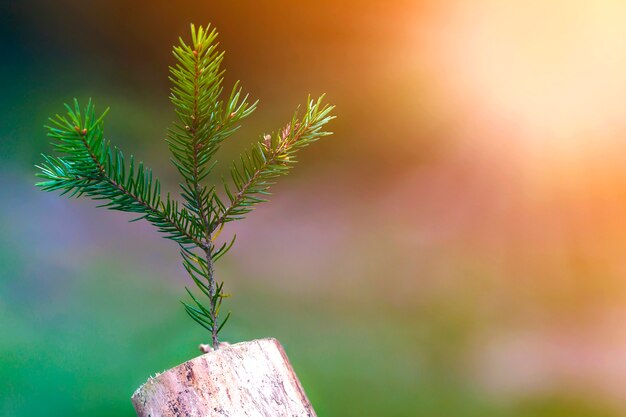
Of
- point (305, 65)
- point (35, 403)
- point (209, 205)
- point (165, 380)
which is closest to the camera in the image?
point (165, 380)

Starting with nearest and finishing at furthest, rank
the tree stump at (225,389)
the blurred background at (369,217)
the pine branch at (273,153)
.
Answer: the tree stump at (225,389) → the pine branch at (273,153) → the blurred background at (369,217)

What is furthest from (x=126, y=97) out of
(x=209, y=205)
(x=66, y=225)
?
(x=209, y=205)

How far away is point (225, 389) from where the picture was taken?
0.62 m

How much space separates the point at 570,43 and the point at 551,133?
180 mm

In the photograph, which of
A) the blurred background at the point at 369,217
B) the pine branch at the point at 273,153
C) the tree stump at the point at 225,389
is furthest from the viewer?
the blurred background at the point at 369,217

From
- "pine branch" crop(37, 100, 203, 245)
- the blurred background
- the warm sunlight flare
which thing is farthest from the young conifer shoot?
the warm sunlight flare

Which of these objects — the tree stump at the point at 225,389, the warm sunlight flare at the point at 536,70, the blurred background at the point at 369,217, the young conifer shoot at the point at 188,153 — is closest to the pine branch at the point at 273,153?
the young conifer shoot at the point at 188,153

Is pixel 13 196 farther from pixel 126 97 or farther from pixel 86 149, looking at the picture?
pixel 86 149

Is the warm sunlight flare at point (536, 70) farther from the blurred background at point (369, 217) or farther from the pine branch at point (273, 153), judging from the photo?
the pine branch at point (273, 153)

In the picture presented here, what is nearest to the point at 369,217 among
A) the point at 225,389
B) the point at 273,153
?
the point at 273,153

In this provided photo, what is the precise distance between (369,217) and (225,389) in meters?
0.56

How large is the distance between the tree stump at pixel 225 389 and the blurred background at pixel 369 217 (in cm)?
40

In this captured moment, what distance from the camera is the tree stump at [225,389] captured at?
2.02 ft

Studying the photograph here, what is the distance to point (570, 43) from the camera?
3.57 feet
